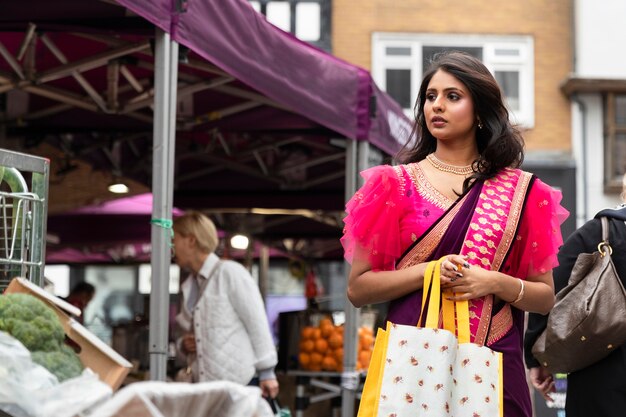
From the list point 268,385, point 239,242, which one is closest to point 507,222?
point 268,385

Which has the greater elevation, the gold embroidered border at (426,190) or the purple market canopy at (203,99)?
the purple market canopy at (203,99)

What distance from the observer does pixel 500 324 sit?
13.3 ft

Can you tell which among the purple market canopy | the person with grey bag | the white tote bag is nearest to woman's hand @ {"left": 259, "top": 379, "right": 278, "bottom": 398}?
the purple market canopy

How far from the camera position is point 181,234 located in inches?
318

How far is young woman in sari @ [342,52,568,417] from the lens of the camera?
4.01 meters

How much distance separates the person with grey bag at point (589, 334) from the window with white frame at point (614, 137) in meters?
22.8

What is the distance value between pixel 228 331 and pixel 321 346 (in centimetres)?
425

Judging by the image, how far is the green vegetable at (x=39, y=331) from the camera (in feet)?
10.5

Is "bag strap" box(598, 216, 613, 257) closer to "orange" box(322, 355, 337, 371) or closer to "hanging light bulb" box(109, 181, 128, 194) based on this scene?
"orange" box(322, 355, 337, 371)

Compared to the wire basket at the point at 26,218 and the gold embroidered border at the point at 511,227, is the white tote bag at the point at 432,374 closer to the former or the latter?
the gold embroidered border at the point at 511,227

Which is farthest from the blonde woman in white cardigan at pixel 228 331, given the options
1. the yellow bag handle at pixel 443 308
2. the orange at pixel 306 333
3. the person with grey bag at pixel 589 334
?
the orange at pixel 306 333

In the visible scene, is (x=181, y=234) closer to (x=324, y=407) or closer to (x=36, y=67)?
(x=36, y=67)

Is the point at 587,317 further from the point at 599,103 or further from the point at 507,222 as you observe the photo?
the point at 599,103

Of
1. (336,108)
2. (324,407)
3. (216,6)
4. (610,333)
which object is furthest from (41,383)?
(324,407)
